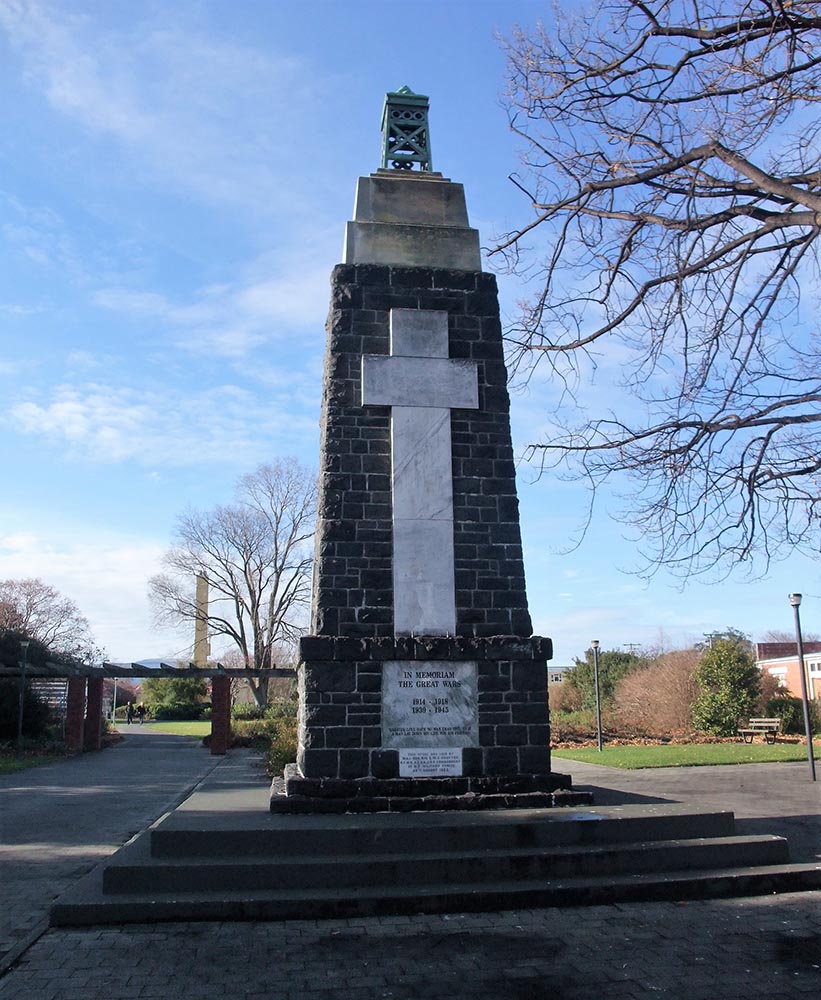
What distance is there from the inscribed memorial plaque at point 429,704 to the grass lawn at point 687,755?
9.95 meters

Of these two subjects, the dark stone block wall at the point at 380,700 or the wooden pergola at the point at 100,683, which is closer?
the dark stone block wall at the point at 380,700

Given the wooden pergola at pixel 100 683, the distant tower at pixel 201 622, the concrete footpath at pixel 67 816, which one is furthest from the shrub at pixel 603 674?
the distant tower at pixel 201 622

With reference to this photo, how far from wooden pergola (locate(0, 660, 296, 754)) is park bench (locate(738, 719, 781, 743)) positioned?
1356 centimetres

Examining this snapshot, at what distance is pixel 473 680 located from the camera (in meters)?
8.05

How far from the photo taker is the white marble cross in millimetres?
8156

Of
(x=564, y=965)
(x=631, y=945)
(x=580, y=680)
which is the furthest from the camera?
(x=580, y=680)

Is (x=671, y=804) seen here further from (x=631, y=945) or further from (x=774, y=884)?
(x=631, y=945)

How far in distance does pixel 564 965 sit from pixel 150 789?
1312 cm

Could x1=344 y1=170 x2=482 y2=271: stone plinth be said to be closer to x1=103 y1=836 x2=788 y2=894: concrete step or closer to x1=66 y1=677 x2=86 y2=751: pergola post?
x1=103 y1=836 x2=788 y2=894: concrete step

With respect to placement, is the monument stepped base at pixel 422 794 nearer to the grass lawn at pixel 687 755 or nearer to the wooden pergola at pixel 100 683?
the grass lawn at pixel 687 755

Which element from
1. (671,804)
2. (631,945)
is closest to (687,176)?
(671,804)

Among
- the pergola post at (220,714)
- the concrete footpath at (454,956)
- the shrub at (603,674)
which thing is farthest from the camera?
the shrub at (603,674)

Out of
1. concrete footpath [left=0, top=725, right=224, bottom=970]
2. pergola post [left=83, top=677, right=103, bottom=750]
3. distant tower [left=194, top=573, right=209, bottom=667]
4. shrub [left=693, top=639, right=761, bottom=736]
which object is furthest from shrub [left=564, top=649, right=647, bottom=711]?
distant tower [left=194, top=573, right=209, bottom=667]

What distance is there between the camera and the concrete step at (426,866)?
614cm
